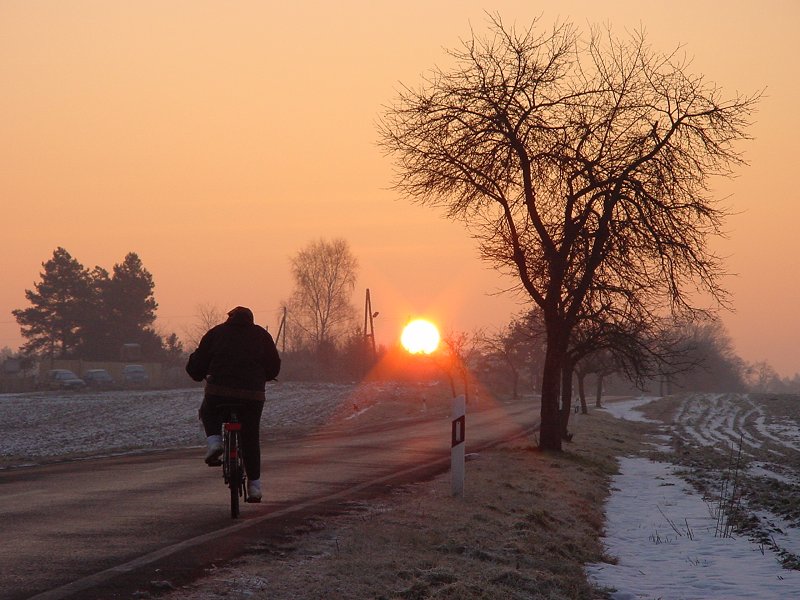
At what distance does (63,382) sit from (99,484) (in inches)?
2560

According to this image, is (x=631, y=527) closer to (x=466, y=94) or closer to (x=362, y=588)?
(x=362, y=588)

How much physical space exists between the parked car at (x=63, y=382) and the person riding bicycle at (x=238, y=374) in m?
69.0

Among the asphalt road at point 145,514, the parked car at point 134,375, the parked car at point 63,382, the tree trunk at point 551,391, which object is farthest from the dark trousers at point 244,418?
the parked car at point 134,375

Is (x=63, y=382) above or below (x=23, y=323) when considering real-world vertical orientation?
below

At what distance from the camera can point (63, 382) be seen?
74.6 metres

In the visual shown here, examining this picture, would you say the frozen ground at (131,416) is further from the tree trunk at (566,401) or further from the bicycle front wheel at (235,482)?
the bicycle front wheel at (235,482)

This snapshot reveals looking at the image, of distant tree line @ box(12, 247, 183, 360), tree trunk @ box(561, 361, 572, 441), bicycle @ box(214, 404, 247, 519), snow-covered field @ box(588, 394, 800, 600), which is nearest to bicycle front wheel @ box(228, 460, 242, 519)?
bicycle @ box(214, 404, 247, 519)

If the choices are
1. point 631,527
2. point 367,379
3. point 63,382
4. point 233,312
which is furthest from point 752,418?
point 233,312

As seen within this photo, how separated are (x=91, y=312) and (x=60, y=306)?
3.71 meters

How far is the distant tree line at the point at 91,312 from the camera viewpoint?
97.6m

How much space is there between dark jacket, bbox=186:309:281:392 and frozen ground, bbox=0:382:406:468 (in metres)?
15.2

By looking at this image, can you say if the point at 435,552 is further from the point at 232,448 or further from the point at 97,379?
the point at 97,379

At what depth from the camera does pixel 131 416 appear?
4928cm

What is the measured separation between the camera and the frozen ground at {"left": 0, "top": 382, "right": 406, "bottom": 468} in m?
31.8
